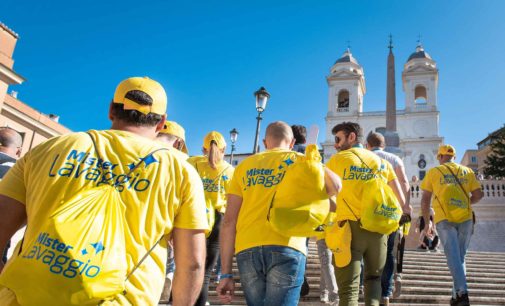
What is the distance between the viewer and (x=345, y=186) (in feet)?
13.0

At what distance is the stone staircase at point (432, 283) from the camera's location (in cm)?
643

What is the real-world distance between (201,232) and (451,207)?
4421 millimetres

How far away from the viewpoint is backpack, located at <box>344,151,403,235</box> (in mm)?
3611

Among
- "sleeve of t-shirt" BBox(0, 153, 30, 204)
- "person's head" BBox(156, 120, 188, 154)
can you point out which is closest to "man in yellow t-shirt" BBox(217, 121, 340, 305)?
"person's head" BBox(156, 120, 188, 154)

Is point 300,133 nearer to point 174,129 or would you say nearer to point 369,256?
point 174,129

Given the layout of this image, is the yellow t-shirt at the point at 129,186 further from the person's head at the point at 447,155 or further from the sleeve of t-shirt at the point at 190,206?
the person's head at the point at 447,155

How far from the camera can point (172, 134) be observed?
14.3 feet

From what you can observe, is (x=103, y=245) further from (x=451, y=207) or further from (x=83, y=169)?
(x=451, y=207)

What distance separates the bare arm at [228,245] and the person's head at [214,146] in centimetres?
185

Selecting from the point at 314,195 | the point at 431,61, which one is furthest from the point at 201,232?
the point at 431,61

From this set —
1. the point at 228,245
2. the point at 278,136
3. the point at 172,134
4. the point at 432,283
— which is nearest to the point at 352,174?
the point at 278,136

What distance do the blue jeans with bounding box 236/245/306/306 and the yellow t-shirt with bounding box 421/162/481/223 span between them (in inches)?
132

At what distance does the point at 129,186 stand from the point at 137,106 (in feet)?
1.32

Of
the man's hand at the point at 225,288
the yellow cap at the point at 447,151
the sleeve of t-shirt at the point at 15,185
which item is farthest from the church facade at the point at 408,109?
the sleeve of t-shirt at the point at 15,185
